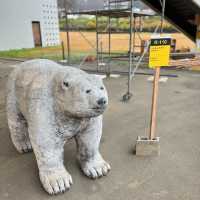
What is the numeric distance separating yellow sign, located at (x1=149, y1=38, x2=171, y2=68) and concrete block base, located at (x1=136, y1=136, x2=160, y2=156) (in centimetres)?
80

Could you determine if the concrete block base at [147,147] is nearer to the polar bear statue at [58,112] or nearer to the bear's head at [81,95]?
the polar bear statue at [58,112]

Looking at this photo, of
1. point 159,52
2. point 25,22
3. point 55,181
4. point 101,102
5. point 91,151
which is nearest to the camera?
point 101,102

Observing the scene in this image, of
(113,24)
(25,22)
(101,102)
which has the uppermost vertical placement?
(25,22)

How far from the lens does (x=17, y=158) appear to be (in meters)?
2.62

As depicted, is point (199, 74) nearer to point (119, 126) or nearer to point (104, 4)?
point (104, 4)

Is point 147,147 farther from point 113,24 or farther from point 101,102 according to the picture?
point 113,24

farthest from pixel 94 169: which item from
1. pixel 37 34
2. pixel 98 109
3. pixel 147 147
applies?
pixel 37 34

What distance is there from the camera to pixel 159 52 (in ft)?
7.91

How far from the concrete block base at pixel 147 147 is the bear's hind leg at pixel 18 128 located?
3.96 ft

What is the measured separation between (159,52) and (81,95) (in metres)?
1.13

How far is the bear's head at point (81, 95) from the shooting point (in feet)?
5.43

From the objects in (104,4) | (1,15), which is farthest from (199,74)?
(1,15)

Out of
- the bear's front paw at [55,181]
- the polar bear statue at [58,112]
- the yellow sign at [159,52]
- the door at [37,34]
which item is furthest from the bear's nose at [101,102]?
the door at [37,34]

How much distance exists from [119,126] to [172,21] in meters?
4.82
